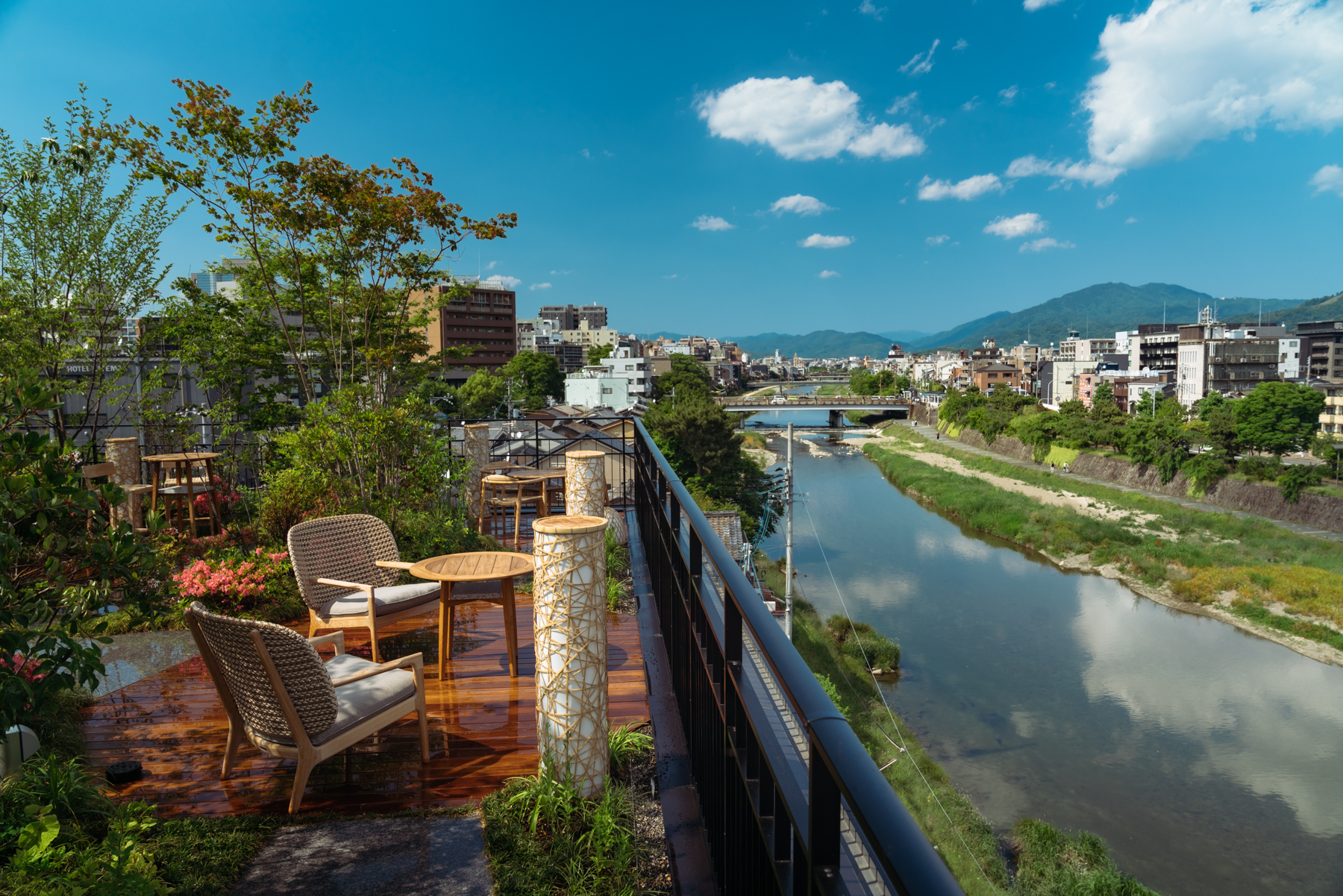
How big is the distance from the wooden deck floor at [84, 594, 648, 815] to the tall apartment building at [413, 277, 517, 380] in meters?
62.9

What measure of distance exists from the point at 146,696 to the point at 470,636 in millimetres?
1392

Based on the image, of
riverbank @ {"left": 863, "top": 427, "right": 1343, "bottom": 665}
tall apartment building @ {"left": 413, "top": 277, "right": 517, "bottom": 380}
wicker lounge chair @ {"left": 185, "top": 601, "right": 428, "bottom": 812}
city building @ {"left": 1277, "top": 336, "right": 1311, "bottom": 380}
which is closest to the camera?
wicker lounge chair @ {"left": 185, "top": 601, "right": 428, "bottom": 812}

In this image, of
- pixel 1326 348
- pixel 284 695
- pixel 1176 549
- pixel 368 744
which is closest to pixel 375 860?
pixel 284 695

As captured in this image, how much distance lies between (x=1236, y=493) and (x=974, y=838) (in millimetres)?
26533

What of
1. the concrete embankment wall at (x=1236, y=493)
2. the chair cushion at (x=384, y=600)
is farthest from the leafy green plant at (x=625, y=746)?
the concrete embankment wall at (x=1236, y=493)

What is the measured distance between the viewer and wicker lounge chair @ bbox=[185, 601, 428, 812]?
213 centimetres

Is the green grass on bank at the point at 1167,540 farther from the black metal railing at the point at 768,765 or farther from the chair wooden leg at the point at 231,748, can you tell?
the chair wooden leg at the point at 231,748

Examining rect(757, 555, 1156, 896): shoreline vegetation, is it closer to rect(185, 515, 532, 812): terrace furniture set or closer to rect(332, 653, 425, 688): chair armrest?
rect(185, 515, 532, 812): terrace furniture set

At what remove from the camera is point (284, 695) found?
2.14 m

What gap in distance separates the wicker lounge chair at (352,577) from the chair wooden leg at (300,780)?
96 cm

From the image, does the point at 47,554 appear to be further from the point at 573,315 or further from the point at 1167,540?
the point at 573,315

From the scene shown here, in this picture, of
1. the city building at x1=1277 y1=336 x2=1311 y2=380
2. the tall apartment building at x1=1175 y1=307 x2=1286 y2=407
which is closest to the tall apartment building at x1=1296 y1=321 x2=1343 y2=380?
the city building at x1=1277 y1=336 x2=1311 y2=380

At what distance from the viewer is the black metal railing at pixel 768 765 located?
26.4 inches

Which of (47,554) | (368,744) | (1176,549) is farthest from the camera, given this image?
(1176,549)
